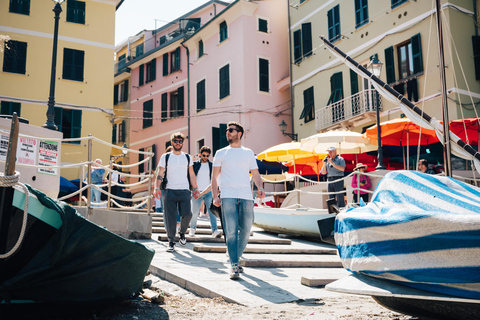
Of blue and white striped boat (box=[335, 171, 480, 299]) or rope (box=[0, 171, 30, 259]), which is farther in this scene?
rope (box=[0, 171, 30, 259])

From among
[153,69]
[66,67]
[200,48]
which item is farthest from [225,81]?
[153,69]

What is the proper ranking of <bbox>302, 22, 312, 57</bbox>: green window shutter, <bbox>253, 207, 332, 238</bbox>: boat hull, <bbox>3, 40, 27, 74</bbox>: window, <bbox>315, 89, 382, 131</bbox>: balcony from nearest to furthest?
<bbox>253, 207, 332, 238</bbox>: boat hull, <bbox>315, 89, 382, 131</bbox>: balcony, <bbox>3, 40, 27, 74</bbox>: window, <bbox>302, 22, 312, 57</bbox>: green window shutter

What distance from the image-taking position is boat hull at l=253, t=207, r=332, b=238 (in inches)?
439

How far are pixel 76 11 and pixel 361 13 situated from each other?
1598 centimetres

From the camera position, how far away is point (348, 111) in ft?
73.5

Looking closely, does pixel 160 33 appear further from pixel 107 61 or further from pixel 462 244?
pixel 462 244

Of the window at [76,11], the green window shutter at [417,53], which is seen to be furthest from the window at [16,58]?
the green window shutter at [417,53]

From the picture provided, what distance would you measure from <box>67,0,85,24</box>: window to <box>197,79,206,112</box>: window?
786 cm

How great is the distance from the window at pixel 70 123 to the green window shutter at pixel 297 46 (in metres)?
12.4

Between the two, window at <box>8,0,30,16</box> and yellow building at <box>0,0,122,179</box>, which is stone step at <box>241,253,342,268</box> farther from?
window at <box>8,0,30,16</box>

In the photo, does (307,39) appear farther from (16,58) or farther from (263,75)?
(16,58)

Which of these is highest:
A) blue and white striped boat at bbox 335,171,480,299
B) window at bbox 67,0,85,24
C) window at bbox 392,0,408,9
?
window at bbox 67,0,85,24

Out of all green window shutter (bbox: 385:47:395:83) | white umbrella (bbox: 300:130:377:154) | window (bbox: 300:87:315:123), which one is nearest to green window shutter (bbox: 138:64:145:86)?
window (bbox: 300:87:315:123)

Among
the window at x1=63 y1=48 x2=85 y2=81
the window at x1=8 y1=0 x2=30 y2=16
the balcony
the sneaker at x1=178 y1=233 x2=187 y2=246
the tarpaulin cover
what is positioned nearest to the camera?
the tarpaulin cover
